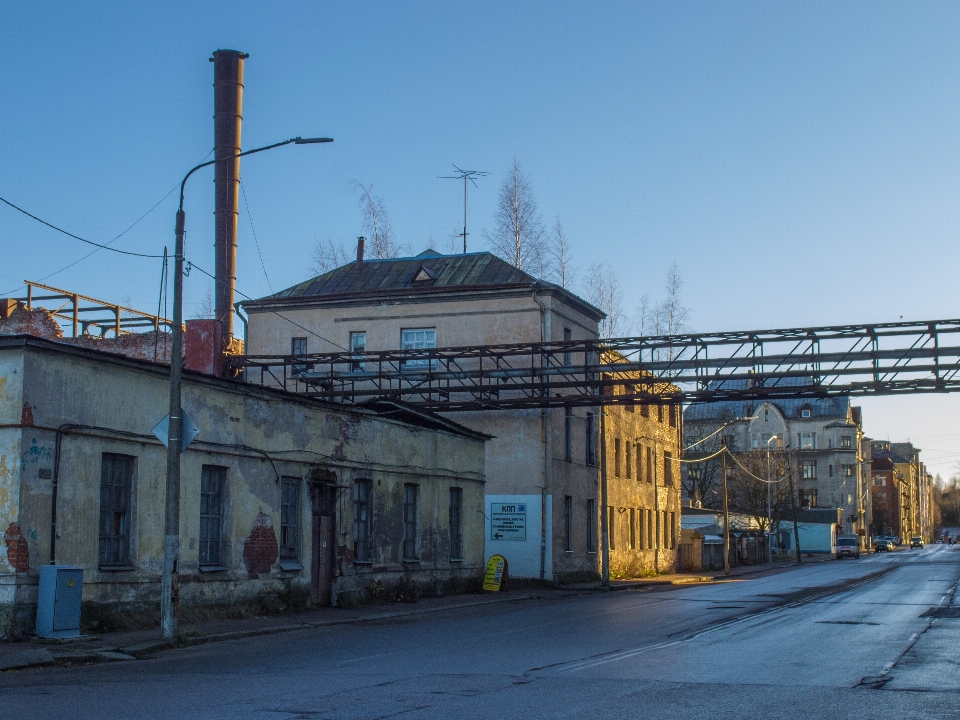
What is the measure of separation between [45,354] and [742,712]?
12.5 metres

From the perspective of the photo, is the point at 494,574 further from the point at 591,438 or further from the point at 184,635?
the point at 184,635

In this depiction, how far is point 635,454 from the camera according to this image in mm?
50250

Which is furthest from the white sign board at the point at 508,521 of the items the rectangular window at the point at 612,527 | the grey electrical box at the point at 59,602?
the grey electrical box at the point at 59,602

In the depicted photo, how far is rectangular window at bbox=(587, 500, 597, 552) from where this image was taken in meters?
41.8

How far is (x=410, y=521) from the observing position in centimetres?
2873

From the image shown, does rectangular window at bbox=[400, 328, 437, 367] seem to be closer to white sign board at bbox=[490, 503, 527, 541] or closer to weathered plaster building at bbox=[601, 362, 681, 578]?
white sign board at bbox=[490, 503, 527, 541]

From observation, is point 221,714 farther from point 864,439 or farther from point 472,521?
point 864,439

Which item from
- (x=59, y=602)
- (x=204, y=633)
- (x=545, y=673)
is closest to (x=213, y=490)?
(x=204, y=633)

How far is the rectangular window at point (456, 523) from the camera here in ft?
102

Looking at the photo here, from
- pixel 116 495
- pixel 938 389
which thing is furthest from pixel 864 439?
pixel 116 495

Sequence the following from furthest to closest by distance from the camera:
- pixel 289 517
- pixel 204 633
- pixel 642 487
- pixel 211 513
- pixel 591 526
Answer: pixel 642 487, pixel 591 526, pixel 289 517, pixel 211 513, pixel 204 633

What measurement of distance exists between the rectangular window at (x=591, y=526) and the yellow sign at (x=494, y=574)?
9.78m

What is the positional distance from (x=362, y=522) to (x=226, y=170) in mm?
24355

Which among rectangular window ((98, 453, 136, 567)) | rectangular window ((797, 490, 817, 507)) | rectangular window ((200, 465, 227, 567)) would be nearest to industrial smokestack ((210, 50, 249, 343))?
rectangular window ((200, 465, 227, 567))
